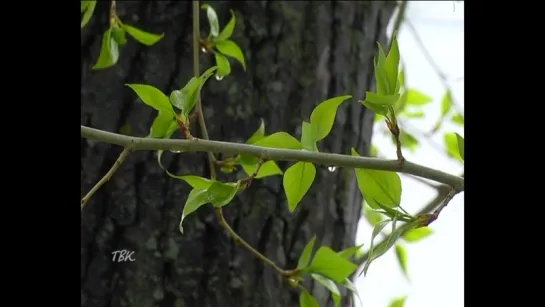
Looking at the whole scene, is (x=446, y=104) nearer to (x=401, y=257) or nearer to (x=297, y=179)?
(x=401, y=257)

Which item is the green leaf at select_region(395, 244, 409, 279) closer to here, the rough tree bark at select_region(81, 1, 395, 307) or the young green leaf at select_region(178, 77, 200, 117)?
the rough tree bark at select_region(81, 1, 395, 307)

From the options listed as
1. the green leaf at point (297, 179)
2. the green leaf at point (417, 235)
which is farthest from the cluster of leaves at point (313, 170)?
the green leaf at point (417, 235)

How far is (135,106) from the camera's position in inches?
25.0

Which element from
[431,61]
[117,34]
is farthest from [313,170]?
[431,61]

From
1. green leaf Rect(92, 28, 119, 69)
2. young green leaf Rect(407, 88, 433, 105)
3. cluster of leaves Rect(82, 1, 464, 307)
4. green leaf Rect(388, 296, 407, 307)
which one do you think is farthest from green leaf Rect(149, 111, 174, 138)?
young green leaf Rect(407, 88, 433, 105)

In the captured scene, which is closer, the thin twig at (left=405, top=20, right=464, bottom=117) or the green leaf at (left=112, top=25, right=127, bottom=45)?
the green leaf at (left=112, top=25, right=127, bottom=45)

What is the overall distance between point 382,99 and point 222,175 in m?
0.28

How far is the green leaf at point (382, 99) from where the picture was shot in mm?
366

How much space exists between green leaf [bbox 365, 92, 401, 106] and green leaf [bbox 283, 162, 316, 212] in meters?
0.07

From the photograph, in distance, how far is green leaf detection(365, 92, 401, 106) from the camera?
1.20ft

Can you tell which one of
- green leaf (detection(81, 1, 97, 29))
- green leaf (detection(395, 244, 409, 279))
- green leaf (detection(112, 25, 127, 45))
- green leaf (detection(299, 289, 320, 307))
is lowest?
green leaf (detection(299, 289, 320, 307))
